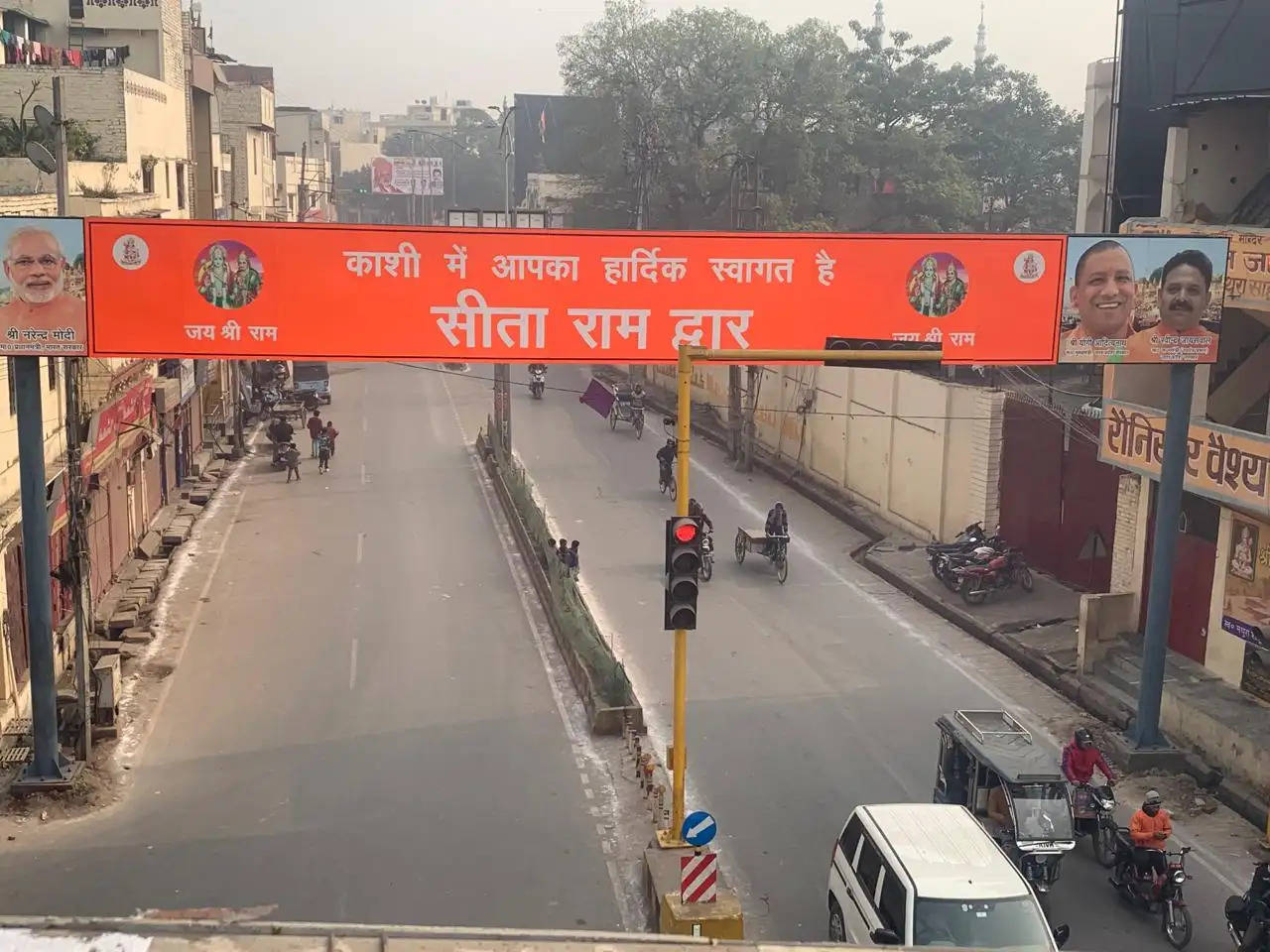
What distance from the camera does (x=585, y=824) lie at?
14016 millimetres

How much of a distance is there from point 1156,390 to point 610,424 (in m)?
22.2

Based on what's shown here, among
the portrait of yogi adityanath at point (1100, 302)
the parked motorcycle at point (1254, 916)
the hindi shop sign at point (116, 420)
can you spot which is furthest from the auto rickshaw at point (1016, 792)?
the hindi shop sign at point (116, 420)

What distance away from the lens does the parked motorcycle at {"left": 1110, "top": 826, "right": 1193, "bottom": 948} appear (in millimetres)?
11812

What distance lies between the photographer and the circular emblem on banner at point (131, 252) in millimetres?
12617

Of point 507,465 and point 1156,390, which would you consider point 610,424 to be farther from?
point 1156,390

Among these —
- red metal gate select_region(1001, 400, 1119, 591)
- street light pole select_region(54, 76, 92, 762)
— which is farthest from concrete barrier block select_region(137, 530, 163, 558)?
red metal gate select_region(1001, 400, 1119, 591)

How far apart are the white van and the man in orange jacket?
1.30 m

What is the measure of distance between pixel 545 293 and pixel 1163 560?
8.03 m

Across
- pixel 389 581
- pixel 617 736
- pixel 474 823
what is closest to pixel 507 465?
pixel 389 581

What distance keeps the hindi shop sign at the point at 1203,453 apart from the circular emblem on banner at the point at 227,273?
10.7 metres

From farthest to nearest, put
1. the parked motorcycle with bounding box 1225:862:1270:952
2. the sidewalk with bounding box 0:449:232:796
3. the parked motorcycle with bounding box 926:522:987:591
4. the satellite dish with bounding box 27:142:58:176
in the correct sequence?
the parked motorcycle with bounding box 926:522:987:591 < the sidewalk with bounding box 0:449:232:796 < the satellite dish with bounding box 27:142:58:176 < the parked motorcycle with bounding box 1225:862:1270:952

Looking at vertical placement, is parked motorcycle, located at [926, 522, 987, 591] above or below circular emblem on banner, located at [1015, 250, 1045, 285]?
below

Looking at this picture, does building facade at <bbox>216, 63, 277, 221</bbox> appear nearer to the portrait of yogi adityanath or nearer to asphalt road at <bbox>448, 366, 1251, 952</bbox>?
asphalt road at <bbox>448, 366, 1251, 952</bbox>

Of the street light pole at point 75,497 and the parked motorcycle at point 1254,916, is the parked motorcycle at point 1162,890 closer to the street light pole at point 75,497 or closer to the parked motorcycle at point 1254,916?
the parked motorcycle at point 1254,916
